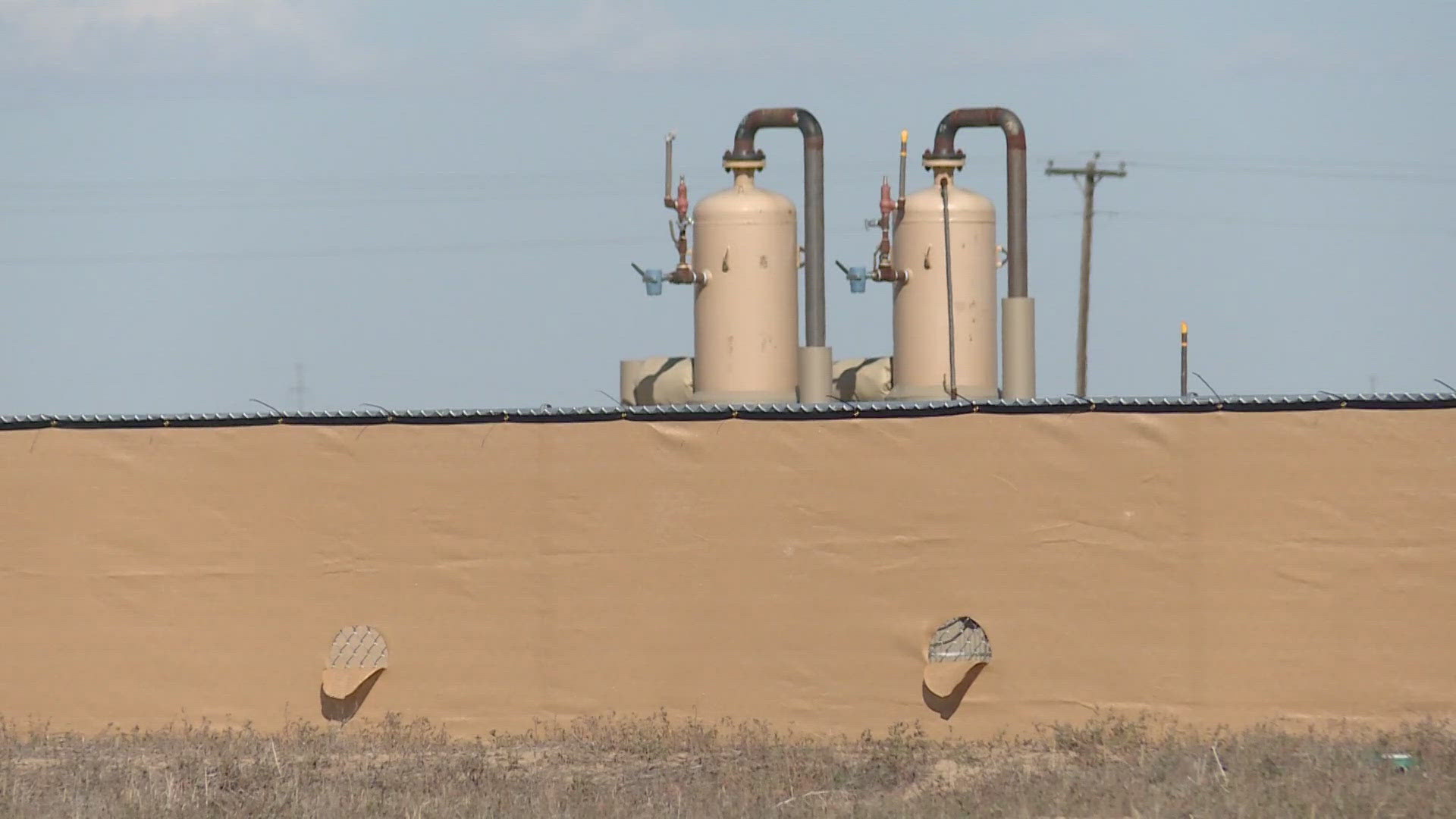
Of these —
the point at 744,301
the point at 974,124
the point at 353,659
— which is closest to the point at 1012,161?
the point at 974,124

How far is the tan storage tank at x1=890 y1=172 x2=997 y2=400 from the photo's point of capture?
63.4 ft

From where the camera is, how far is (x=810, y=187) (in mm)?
19375

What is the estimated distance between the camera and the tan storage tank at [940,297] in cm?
1933

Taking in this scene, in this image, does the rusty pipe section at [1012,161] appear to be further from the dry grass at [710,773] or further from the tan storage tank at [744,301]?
the dry grass at [710,773]

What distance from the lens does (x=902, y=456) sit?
515 inches

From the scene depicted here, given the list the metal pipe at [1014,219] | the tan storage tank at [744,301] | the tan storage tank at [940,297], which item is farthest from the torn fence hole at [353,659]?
the metal pipe at [1014,219]

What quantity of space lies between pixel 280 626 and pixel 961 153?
9134 millimetres

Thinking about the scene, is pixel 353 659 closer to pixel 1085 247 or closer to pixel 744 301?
pixel 744 301

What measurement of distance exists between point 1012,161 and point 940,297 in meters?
1.62

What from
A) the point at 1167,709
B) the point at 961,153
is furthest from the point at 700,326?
the point at 1167,709

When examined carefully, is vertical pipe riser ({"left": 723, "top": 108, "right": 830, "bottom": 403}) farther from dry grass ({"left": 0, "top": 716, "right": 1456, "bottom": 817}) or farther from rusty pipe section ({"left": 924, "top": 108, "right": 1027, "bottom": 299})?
dry grass ({"left": 0, "top": 716, "right": 1456, "bottom": 817})

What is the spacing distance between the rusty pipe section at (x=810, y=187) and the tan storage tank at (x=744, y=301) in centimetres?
→ 47

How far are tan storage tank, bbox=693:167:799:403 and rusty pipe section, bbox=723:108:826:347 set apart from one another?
1.55ft

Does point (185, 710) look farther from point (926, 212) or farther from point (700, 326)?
point (926, 212)
